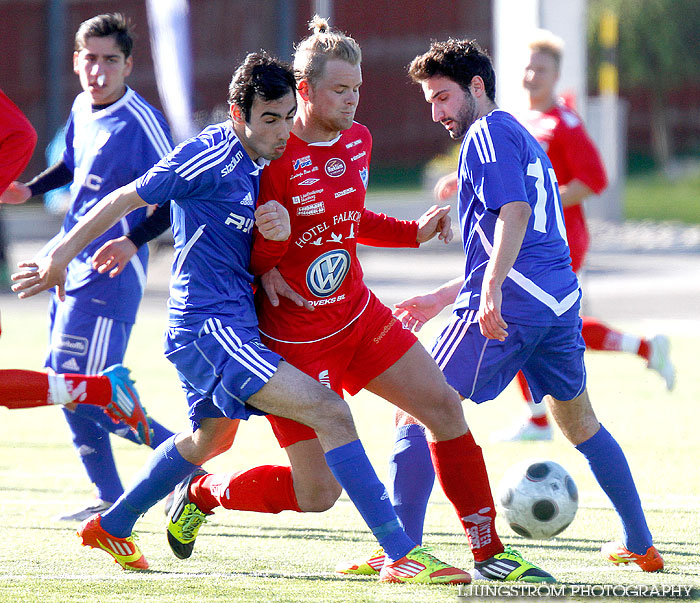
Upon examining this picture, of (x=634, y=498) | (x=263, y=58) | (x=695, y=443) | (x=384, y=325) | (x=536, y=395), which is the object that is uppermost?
(x=263, y=58)

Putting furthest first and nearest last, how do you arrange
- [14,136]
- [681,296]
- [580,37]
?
Answer: [681,296] → [580,37] → [14,136]

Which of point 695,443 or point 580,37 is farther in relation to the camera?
point 580,37

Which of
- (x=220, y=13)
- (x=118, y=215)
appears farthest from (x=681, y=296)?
(x=220, y=13)

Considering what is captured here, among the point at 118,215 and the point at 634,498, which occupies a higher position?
the point at 118,215

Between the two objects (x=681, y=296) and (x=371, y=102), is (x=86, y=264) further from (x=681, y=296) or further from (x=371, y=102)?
(x=371, y=102)

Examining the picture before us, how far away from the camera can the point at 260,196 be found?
14.9 feet

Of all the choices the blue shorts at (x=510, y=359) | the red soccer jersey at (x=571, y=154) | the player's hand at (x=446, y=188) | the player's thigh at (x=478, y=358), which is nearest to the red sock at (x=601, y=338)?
the red soccer jersey at (x=571, y=154)

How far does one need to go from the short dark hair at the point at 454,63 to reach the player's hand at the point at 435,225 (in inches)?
22.9

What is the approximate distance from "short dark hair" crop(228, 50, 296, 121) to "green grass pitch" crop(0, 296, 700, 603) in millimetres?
1770

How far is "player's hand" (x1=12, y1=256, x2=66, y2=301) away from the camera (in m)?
4.38

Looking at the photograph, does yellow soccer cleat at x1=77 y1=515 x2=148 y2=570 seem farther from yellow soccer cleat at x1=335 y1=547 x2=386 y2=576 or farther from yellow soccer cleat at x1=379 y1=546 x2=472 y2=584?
yellow soccer cleat at x1=379 y1=546 x2=472 y2=584

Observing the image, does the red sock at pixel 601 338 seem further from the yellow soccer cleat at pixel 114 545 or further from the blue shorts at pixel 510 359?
the yellow soccer cleat at pixel 114 545

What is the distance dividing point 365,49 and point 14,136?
37.4m

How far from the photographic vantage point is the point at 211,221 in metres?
4.39
